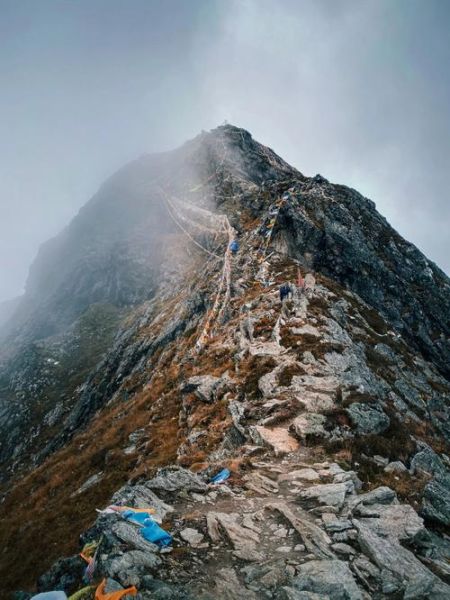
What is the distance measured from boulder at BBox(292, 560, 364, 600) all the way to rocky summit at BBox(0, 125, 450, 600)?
0.14 ft

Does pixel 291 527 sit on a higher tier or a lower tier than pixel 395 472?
lower

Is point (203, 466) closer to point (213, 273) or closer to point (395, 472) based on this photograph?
point (395, 472)

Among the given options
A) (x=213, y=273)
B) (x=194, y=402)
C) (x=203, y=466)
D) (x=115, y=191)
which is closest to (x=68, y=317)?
(x=115, y=191)

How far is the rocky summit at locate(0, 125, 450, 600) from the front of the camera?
10148mm

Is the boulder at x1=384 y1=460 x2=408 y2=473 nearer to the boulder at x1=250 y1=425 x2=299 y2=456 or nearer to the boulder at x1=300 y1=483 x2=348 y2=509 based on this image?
the boulder at x1=300 y1=483 x2=348 y2=509

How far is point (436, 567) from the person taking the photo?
1020cm

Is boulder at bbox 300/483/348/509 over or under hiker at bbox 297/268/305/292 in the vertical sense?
under

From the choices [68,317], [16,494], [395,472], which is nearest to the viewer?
[395,472]

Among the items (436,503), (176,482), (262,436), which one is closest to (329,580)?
(436,503)

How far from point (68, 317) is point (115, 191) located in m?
64.5

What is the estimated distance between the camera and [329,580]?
9125 mm

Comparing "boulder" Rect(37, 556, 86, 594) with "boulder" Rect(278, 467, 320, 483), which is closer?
"boulder" Rect(37, 556, 86, 594)

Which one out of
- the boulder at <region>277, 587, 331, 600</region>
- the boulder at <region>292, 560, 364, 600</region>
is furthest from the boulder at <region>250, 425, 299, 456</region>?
the boulder at <region>277, 587, 331, 600</region>

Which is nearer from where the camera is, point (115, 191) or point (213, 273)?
point (213, 273)
